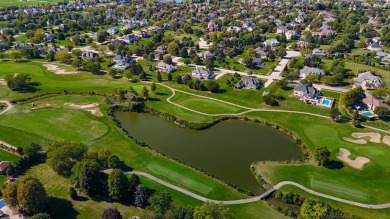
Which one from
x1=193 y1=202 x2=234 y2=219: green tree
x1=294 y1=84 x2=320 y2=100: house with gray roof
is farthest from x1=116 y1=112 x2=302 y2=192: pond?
x1=294 y1=84 x2=320 y2=100: house with gray roof

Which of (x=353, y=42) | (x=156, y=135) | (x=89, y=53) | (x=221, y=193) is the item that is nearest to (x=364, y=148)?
(x=221, y=193)

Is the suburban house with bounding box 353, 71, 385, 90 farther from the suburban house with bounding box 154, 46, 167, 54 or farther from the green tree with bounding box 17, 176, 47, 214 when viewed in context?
the green tree with bounding box 17, 176, 47, 214

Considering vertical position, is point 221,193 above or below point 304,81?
below

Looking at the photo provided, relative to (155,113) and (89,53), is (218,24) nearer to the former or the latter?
(89,53)

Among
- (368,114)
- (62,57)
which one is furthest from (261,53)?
(62,57)

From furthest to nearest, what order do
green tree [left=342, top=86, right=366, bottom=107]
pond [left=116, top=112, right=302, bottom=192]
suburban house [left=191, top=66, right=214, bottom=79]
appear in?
suburban house [left=191, top=66, right=214, bottom=79] → green tree [left=342, top=86, right=366, bottom=107] → pond [left=116, top=112, right=302, bottom=192]

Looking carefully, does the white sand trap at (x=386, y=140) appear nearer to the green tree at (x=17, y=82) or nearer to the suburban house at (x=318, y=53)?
the suburban house at (x=318, y=53)

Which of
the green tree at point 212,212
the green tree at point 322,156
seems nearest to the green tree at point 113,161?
the green tree at point 212,212
